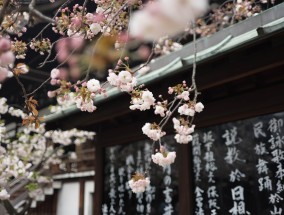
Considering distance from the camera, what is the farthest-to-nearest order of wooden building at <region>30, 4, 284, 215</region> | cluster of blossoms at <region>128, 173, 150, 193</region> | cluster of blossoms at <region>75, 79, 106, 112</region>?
wooden building at <region>30, 4, 284, 215</region> < cluster of blossoms at <region>128, 173, 150, 193</region> < cluster of blossoms at <region>75, 79, 106, 112</region>

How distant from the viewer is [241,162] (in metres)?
4.78

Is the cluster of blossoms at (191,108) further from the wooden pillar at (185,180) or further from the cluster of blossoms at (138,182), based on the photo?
the wooden pillar at (185,180)

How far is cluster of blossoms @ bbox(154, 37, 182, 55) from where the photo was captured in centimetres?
782

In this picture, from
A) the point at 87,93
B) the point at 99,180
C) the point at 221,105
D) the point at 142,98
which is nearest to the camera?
the point at 87,93

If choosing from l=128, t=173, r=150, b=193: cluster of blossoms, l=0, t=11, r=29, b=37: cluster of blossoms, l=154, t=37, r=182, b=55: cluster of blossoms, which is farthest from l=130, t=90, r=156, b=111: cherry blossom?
l=154, t=37, r=182, b=55: cluster of blossoms

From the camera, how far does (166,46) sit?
8086mm

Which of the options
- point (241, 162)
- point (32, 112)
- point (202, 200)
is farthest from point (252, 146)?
point (32, 112)

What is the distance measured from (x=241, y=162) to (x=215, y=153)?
0.46 m

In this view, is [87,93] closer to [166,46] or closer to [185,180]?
[185,180]

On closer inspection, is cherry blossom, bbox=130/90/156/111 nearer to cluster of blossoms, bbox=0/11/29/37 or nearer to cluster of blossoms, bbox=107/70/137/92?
cluster of blossoms, bbox=107/70/137/92

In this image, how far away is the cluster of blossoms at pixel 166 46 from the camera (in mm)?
7818

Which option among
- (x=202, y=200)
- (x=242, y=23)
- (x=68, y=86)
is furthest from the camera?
(x=242, y=23)

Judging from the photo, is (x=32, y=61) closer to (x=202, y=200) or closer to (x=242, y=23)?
(x=242, y=23)

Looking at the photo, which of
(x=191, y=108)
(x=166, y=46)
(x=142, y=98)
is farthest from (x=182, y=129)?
(x=166, y=46)
